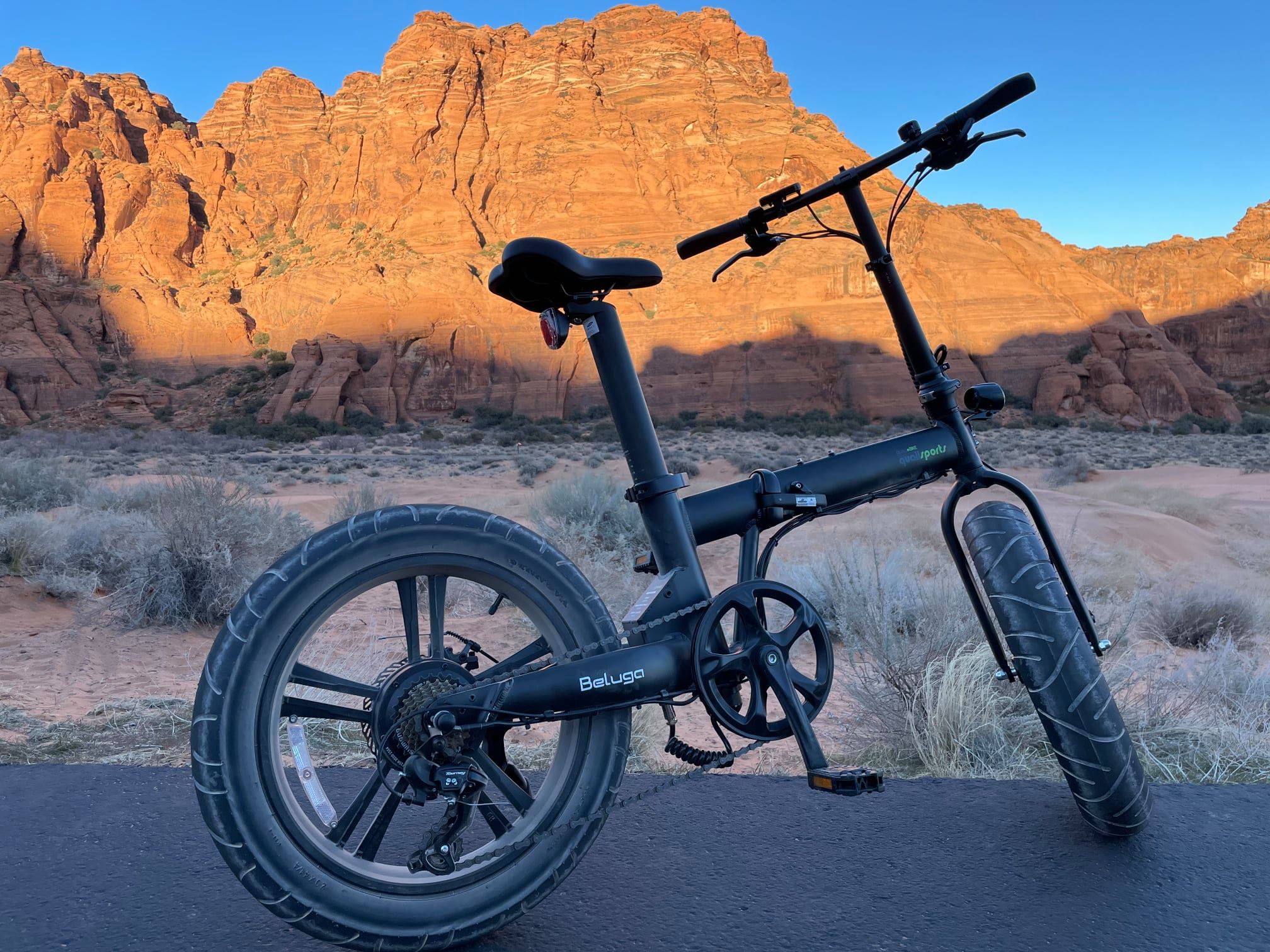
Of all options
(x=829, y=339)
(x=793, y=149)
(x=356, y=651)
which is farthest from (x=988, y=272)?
(x=356, y=651)

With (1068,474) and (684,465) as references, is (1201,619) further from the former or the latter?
(684,465)

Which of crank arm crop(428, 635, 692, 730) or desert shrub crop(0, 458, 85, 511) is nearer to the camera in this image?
crank arm crop(428, 635, 692, 730)

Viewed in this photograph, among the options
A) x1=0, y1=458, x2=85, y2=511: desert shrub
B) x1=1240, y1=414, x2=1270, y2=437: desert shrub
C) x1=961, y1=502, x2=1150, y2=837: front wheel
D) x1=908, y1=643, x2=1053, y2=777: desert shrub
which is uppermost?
x1=0, y1=458, x2=85, y2=511: desert shrub

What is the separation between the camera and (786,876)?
220 centimetres

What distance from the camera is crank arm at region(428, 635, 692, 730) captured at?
1.90 meters

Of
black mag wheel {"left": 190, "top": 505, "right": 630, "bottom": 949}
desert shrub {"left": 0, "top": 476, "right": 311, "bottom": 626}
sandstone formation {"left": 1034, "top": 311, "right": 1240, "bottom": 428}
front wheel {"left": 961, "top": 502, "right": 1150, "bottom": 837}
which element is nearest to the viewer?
black mag wheel {"left": 190, "top": 505, "right": 630, "bottom": 949}

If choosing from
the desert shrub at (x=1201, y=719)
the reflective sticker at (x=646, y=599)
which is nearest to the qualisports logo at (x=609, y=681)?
the reflective sticker at (x=646, y=599)

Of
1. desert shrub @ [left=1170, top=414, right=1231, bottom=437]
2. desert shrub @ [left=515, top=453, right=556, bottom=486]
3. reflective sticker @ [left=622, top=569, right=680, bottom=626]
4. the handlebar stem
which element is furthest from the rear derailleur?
desert shrub @ [left=1170, top=414, right=1231, bottom=437]

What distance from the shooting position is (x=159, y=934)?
195 cm

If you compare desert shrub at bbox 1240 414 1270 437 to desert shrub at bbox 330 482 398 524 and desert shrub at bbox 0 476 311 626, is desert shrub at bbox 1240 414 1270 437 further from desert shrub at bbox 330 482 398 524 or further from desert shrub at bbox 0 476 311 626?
desert shrub at bbox 0 476 311 626

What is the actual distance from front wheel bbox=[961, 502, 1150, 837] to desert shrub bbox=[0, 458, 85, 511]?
43.7 feet

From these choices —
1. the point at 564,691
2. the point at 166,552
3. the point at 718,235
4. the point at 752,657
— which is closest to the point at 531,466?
the point at 166,552

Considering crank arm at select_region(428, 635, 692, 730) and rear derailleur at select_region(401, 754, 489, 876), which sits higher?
crank arm at select_region(428, 635, 692, 730)

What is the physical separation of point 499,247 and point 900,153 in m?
65.3
